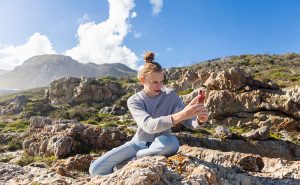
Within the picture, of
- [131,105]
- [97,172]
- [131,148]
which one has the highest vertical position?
[131,105]

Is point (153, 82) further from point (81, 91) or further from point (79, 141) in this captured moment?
point (81, 91)

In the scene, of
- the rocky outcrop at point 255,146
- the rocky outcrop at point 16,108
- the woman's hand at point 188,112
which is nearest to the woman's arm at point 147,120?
the woman's hand at point 188,112

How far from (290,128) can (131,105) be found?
80.3 feet

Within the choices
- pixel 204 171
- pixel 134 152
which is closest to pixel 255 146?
pixel 134 152

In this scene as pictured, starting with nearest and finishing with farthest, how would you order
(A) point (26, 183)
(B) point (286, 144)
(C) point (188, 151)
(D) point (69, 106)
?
(A) point (26, 183)
(C) point (188, 151)
(B) point (286, 144)
(D) point (69, 106)

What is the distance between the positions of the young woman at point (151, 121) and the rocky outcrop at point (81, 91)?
62664 mm

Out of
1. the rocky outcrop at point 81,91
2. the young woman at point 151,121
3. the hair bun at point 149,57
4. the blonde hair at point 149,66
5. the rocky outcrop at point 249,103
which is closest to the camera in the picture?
the young woman at point 151,121

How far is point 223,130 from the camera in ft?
78.1

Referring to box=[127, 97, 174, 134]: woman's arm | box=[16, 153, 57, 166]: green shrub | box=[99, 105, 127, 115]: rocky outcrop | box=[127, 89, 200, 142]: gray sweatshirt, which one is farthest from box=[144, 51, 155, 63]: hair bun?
box=[99, 105, 127, 115]: rocky outcrop

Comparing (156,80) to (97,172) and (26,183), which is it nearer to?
(97,172)

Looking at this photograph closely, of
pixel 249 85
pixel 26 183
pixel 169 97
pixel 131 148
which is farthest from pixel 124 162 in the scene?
pixel 249 85

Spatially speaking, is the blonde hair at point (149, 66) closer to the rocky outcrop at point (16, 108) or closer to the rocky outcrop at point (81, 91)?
the rocky outcrop at point (81, 91)

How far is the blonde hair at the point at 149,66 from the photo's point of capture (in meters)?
5.34

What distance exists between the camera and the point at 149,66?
5363 mm
